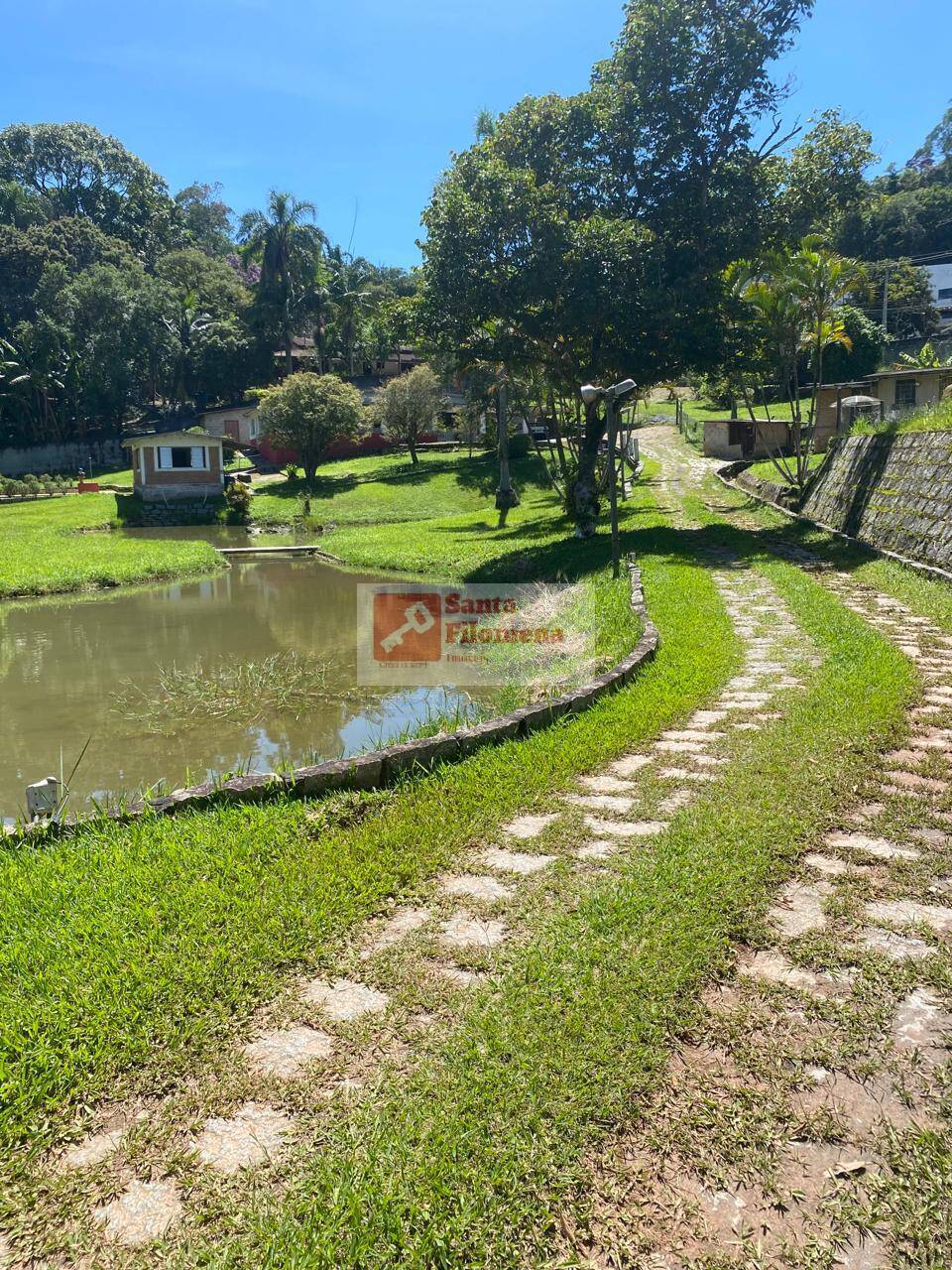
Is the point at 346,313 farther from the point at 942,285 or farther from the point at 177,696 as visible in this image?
the point at 177,696

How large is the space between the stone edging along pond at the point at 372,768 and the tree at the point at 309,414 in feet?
113

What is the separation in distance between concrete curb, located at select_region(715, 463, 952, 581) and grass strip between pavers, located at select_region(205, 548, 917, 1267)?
7.90 metres

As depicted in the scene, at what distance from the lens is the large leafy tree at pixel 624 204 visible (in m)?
16.7

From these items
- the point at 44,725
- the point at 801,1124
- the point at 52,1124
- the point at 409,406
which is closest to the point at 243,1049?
the point at 52,1124

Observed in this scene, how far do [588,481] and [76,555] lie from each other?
14282mm

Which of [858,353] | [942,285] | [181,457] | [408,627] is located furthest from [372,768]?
[942,285]

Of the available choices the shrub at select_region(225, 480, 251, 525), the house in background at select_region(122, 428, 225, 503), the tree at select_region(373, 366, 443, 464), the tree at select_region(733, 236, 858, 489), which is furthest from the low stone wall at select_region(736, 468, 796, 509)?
the house in background at select_region(122, 428, 225, 503)

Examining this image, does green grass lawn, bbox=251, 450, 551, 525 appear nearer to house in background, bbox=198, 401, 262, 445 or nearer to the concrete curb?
the concrete curb

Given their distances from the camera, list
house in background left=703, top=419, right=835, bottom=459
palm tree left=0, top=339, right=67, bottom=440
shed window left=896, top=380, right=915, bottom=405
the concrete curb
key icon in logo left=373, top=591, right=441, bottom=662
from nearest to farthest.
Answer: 1. the concrete curb
2. key icon in logo left=373, top=591, right=441, bottom=662
3. shed window left=896, top=380, right=915, bottom=405
4. house in background left=703, top=419, right=835, bottom=459
5. palm tree left=0, top=339, right=67, bottom=440

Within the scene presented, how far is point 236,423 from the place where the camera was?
48.9 m

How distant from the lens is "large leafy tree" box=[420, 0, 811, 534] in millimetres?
16703

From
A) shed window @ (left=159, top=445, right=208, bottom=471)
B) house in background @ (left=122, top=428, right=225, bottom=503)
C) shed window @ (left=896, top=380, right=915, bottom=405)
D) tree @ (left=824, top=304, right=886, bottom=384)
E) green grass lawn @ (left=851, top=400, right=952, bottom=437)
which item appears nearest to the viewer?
green grass lawn @ (left=851, top=400, right=952, bottom=437)

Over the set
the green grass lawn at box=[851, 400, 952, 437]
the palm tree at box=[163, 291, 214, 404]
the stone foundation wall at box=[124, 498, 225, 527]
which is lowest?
the stone foundation wall at box=[124, 498, 225, 527]

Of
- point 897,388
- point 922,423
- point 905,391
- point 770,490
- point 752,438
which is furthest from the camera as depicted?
point 752,438
